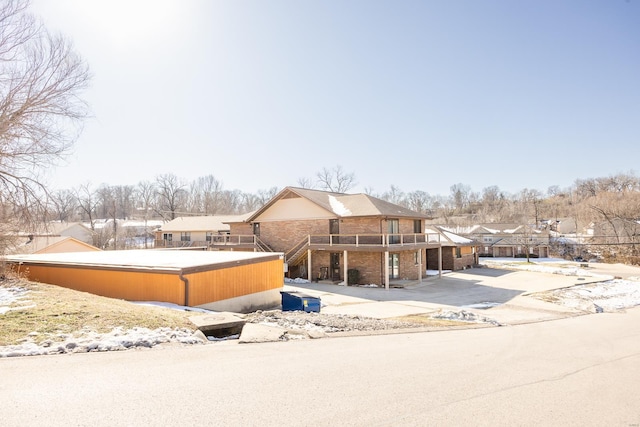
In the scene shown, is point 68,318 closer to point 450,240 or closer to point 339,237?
point 339,237

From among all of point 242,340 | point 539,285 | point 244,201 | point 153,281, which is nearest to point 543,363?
point 242,340

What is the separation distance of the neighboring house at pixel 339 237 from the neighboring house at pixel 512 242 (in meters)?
28.8

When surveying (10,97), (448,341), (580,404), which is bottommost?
(448,341)

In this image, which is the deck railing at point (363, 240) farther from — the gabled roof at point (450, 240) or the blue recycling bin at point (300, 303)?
the blue recycling bin at point (300, 303)

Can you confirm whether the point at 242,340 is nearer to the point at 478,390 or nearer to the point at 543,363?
the point at 478,390

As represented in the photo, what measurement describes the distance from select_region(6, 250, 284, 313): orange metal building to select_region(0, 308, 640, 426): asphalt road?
20.9 feet

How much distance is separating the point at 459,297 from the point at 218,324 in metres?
16.3

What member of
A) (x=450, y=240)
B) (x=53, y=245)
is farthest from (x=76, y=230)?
(x=450, y=240)

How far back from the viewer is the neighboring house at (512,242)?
53.7 meters

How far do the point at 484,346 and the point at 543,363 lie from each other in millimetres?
1712

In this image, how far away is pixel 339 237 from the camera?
1064 inches

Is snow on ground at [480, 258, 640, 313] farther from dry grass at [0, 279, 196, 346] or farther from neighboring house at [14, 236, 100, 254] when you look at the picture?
neighboring house at [14, 236, 100, 254]

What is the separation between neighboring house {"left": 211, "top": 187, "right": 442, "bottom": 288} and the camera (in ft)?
84.3

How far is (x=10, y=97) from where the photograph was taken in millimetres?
12219
